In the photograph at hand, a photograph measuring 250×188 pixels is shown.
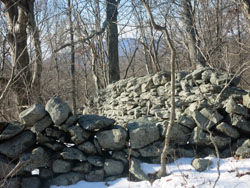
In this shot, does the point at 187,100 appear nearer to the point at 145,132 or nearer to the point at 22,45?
the point at 145,132

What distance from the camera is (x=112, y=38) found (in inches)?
350

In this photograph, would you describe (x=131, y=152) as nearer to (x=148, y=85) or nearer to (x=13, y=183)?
(x=13, y=183)

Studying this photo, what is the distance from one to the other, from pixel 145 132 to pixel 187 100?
122cm

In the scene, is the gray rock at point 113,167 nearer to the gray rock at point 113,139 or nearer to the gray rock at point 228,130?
the gray rock at point 113,139

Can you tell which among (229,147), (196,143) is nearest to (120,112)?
(196,143)

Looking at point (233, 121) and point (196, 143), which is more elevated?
point (233, 121)

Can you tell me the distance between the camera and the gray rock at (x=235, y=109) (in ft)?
13.2

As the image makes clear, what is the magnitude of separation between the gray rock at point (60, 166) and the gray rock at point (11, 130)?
0.79 metres

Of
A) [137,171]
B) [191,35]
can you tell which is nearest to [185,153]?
[137,171]

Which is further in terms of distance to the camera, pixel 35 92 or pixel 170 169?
pixel 35 92

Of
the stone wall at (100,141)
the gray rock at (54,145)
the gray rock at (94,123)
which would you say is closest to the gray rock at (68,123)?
the stone wall at (100,141)

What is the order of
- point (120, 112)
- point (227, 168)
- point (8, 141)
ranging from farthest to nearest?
1. point (120, 112)
2. point (8, 141)
3. point (227, 168)

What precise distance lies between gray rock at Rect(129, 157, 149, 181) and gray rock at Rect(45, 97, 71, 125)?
4.51 feet

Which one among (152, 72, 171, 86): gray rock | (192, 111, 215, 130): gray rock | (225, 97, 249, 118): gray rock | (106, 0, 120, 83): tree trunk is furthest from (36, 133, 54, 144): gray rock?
(106, 0, 120, 83): tree trunk
